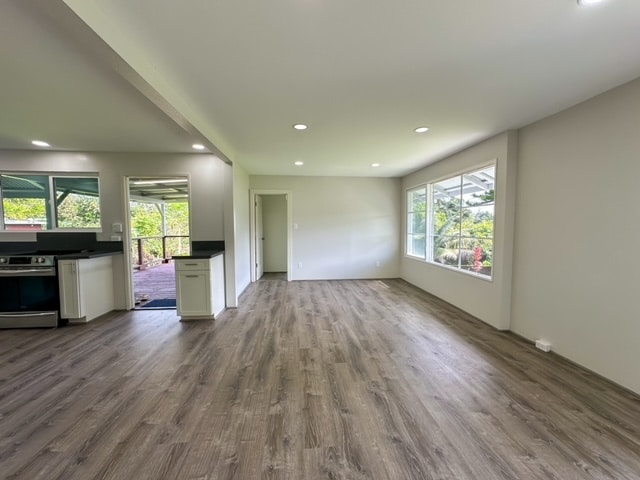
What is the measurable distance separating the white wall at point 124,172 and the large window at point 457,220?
12.1 feet

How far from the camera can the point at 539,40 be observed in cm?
164

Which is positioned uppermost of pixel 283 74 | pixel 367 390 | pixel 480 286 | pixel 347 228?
pixel 283 74

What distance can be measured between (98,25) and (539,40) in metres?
2.47

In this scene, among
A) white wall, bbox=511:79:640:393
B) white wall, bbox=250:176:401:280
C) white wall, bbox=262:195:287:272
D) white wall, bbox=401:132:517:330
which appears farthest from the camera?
white wall, bbox=262:195:287:272

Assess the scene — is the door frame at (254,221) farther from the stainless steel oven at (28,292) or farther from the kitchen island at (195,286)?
the stainless steel oven at (28,292)

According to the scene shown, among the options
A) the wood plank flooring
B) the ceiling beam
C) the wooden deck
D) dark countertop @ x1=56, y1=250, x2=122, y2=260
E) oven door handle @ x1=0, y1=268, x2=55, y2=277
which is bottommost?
the wood plank flooring

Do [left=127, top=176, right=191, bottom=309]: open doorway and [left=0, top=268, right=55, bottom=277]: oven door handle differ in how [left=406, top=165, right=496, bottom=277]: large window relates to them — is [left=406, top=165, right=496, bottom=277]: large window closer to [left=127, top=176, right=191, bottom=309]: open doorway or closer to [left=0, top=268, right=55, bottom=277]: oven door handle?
[left=127, top=176, right=191, bottom=309]: open doorway

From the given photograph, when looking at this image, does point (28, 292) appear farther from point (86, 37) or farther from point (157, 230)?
point (157, 230)

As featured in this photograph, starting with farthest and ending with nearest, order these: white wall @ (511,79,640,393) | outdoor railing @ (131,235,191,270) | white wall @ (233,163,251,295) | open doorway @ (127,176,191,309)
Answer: outdoor railing @ (131,235,191,270), open doorway @ (127,176,191,309), white wall @ (233,163,251,295), white wall @ (511,79,640,393)

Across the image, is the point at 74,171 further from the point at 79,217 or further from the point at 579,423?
the point at 579,423

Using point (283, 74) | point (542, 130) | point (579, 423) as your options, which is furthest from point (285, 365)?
point (542, 130)

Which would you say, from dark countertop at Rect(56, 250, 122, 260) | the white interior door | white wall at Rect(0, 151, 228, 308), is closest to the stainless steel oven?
dark countertop at Rect(56, 250, 122, 260)

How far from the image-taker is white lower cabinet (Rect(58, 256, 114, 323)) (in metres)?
3.50

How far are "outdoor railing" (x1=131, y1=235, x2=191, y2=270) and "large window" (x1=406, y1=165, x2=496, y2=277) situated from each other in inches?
270
